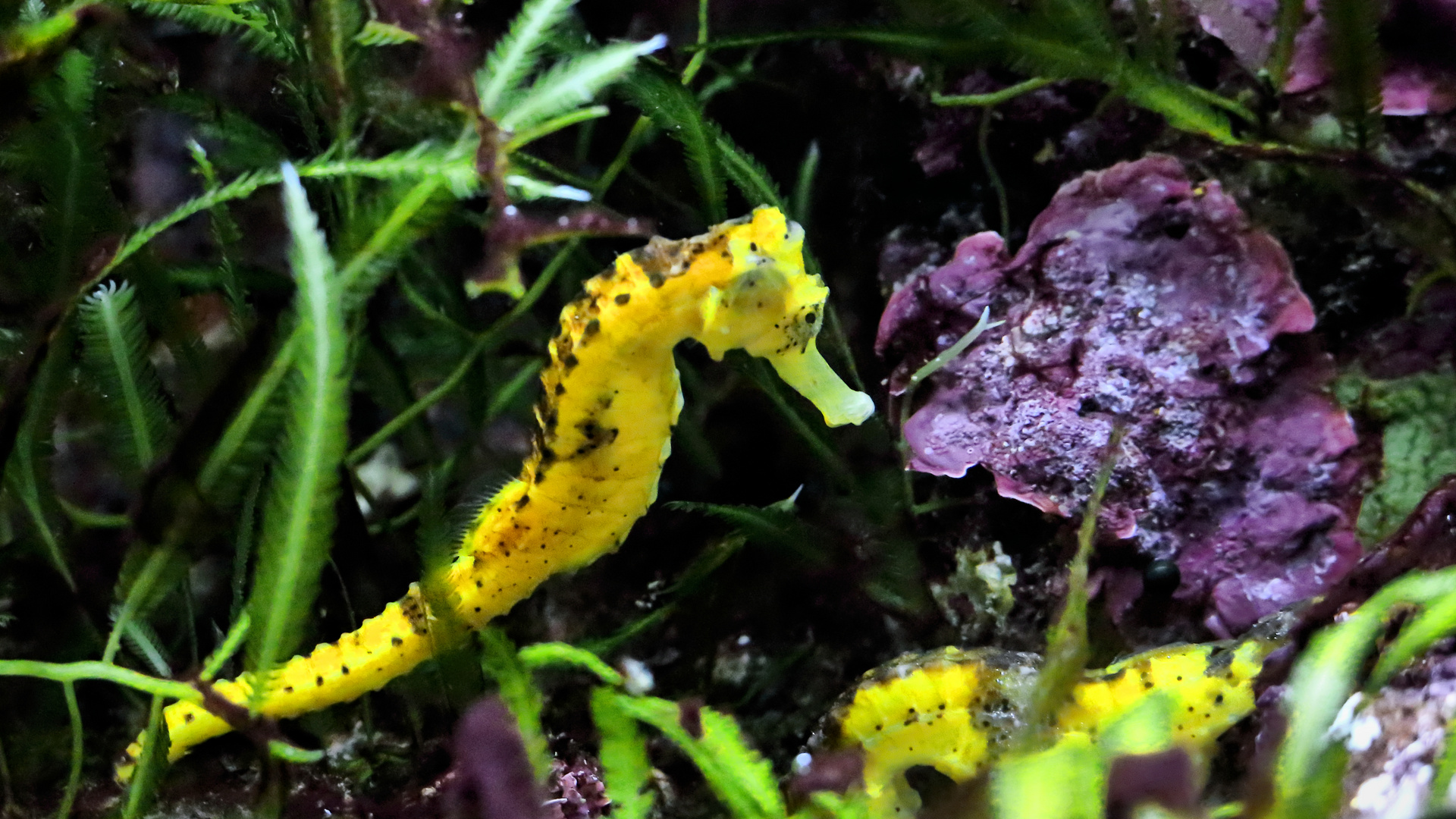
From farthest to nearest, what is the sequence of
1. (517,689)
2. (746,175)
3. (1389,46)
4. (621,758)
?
1. (746,175)
2. (1389,46)
3. (517,689)
4. (621,758)

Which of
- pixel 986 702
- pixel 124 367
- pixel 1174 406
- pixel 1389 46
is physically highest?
pixel 1389 46

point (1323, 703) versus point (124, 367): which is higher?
point (124, 367)

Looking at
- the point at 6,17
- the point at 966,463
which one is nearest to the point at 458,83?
the point at 6,17

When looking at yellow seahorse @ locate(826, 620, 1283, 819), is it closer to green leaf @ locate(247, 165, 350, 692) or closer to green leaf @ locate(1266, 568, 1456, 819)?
green leaf @ locate(1266, 568, 1456, 819)

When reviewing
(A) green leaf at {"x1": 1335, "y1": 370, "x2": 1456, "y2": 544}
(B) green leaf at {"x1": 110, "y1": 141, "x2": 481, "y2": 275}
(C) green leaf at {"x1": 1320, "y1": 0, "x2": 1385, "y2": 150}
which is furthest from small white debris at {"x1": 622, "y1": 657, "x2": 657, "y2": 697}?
(C) green leaf at {"x1": 1320, "y1": 0, "x2": 1385, "y2": 150}

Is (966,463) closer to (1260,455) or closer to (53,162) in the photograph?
(1260,455)

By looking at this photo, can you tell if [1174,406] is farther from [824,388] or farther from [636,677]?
[636,677]

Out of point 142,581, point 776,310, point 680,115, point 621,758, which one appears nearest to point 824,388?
point 776,310
